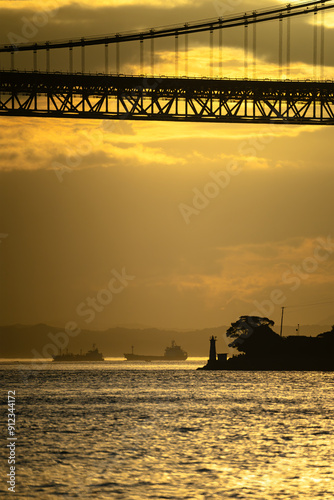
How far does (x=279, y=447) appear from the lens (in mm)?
33094

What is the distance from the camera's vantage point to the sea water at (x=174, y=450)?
2514 centimetres

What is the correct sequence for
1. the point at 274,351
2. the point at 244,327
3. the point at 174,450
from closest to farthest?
the point at 174,450
the point at 274,351
the point at 244,327

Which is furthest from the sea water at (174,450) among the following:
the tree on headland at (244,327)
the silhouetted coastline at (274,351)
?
the tree on headland at (244,327)

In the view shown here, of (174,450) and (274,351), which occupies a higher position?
(274,351)

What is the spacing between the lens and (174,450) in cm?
3275

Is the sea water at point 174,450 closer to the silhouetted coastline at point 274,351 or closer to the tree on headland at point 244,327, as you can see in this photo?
the silhouetted coastline at point 274,351

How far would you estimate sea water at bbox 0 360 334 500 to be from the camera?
2514 centimetres

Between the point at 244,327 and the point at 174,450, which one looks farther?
the point at 244,327

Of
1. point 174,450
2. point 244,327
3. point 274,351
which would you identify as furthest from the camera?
point 244,327

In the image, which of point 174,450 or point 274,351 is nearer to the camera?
point 174,450

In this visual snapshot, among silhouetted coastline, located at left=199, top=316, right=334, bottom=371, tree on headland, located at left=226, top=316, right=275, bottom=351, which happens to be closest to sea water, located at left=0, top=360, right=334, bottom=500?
silhouetted coastline, located at left=199, top=316, right=334, bottom=371

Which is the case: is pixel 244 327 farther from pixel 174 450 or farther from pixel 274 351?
pixel 174 450

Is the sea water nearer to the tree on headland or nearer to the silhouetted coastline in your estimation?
the silhouetted coastline

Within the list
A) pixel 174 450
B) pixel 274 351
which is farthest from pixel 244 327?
pixel 174 450
